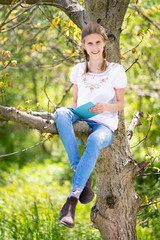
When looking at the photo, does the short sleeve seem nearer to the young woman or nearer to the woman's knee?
the young woman

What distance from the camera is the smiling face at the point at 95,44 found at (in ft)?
8.11

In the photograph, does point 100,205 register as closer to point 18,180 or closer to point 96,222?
point 96,222

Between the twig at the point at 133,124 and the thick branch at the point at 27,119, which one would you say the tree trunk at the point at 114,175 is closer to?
the twig at the point at 133,124

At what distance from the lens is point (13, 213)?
4.28 meters

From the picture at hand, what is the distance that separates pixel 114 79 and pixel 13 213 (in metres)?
2.62

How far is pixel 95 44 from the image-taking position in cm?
248

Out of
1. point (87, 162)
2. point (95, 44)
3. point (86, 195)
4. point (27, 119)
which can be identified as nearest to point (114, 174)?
point (86, 195)

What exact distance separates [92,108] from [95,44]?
517 millimetres

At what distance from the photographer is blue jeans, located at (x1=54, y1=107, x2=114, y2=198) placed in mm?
2129

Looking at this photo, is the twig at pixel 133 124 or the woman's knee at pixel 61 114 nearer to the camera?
the woman's knee at pixel 61 114

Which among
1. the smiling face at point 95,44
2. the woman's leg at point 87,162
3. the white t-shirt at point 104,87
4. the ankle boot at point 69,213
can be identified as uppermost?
the smiling face at point 95,44

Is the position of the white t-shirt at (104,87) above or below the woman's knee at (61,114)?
above

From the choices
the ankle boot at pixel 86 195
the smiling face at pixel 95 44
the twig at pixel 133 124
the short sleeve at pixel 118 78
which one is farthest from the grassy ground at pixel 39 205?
the smiling face at pixel 95 44

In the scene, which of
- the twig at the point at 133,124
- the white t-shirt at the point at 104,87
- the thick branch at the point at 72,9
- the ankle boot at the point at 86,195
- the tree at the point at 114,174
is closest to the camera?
the ankle boot at the point at 86,195
